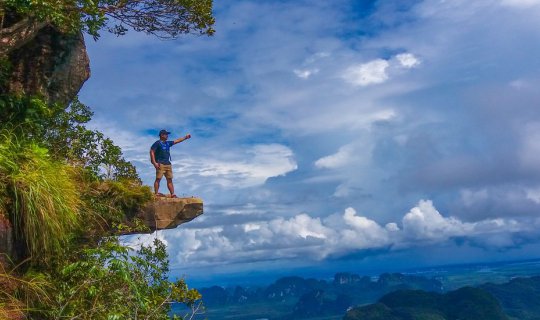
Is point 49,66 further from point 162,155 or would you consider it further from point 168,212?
point 168,212

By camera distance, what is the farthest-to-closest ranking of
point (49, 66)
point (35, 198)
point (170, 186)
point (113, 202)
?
1. point (170, 186)
2. point (49, 66)
3. point (113, 202)
4. point (35, 198)

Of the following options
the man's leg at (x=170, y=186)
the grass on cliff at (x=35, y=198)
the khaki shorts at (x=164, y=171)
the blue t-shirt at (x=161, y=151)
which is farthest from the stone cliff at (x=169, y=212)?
the grass on cliff at (x=35, y=198)

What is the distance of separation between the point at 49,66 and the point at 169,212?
6.20 meters

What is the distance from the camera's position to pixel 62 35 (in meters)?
16.7

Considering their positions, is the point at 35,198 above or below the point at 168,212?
below

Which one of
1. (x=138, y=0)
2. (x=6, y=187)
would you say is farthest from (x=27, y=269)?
(x=138, y=0)

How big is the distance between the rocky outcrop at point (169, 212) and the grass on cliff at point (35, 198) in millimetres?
3895

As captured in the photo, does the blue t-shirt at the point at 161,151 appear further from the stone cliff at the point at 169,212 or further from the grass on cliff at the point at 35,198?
the grass on cliff at the point at 35,198

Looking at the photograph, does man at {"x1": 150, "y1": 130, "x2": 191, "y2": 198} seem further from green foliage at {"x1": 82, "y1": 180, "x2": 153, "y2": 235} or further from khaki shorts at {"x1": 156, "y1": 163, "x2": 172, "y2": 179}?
green foliage at {"x1": 82, "y1": 180, "x2": 153, "y2": 235}

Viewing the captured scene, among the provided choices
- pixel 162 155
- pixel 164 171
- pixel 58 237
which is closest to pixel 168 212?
pixel 164 171

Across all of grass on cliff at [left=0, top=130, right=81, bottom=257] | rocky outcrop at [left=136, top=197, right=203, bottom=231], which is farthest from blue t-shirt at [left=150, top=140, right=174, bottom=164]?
grass on cliff at [left=0, top=130, right=81, bottom=257]

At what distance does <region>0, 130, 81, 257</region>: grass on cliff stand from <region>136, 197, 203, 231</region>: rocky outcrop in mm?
3895

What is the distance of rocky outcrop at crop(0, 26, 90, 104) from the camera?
16.0m

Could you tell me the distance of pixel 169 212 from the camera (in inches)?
700
